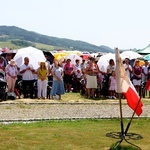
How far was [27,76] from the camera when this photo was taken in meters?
17.7

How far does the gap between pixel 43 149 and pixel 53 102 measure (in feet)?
26.3

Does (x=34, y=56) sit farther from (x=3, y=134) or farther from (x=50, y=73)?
(x=3, y=134)

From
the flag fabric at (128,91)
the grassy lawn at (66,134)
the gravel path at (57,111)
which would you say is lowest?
the grassy lawn at (66,134)

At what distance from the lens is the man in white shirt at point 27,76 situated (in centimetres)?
1767

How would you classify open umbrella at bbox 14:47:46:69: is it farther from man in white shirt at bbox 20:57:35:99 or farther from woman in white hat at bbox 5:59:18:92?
woman in white hat at bbox 5:59:18:92

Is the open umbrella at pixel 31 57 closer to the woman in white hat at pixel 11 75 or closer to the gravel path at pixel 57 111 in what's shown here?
the woman in white hat at pixel 11 75

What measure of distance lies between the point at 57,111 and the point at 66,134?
13.6 ft

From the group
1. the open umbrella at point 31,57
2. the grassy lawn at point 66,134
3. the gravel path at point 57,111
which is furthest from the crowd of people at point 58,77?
the grassy lawn at point 66,134

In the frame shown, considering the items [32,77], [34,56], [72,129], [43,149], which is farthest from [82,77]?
[43,149]

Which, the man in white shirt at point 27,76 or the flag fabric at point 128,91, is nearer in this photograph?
the flag fabric at point 128,91

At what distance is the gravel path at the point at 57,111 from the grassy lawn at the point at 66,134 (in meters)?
0.96

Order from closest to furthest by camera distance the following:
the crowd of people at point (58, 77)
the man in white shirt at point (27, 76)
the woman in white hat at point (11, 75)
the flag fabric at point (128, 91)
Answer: the flag fabric at point (128, 91) < the woman in white hat at point (11, 75) < the crowd of people at point (58, 77) < the man in white shirt at point (27, 76)

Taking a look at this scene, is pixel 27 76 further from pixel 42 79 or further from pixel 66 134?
pixel 66 134

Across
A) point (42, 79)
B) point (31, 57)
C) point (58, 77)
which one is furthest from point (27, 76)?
point (31, 57)
